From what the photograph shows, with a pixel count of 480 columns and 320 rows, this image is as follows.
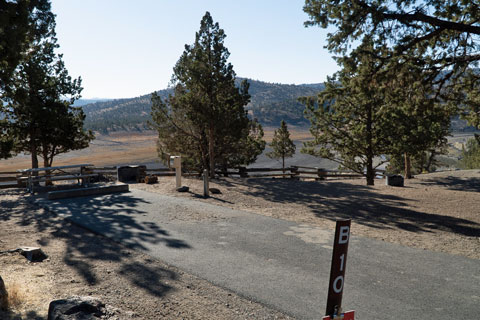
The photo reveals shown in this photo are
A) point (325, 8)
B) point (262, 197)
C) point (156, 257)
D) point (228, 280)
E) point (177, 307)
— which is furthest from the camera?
point (262, 197)

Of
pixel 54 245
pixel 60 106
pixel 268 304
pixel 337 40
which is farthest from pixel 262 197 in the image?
pixel 60 106

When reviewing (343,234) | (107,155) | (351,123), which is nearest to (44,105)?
(351,123)

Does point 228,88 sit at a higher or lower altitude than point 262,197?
higher

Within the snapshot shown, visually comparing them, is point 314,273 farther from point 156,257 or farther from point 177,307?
point 156,257

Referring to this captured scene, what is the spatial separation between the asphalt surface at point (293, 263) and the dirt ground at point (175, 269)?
0.40m

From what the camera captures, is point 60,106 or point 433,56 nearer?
point 433,56

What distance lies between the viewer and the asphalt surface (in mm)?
4707

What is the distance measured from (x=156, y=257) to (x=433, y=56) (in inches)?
394

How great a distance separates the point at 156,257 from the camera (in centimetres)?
654

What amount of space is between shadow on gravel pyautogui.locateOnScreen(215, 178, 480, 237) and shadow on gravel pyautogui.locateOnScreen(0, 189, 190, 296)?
4.79 metres

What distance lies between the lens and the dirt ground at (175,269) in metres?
4.60

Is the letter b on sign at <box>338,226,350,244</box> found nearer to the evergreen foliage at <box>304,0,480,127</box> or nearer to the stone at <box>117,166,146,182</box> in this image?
the evergreen foliage at <box>304,0,480,127</box>

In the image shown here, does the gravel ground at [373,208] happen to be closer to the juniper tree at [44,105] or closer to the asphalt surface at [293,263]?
the asphalt surface at [293,263]

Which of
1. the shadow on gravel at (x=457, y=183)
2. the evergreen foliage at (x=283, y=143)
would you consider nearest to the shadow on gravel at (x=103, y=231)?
the shadow on gravel at (x=457, y=183)
